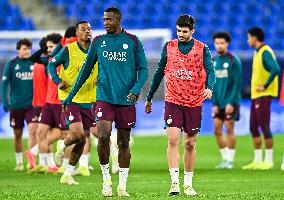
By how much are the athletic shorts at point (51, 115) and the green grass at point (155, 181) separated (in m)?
0.98

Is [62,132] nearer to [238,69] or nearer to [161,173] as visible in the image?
[161,173]

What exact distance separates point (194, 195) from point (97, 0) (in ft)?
64.4

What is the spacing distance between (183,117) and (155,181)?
287 cm

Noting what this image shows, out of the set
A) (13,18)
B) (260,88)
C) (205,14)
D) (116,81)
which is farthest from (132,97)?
(205,14)

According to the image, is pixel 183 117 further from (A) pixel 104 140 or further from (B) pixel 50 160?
(B) pixel 50 160

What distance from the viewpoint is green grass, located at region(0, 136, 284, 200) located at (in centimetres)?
1218

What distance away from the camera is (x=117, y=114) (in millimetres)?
12242

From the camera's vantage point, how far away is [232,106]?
1898 cm

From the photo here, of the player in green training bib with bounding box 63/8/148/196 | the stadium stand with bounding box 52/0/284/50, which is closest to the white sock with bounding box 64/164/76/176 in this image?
the player in green training bib with bounding box 63/8/148/196

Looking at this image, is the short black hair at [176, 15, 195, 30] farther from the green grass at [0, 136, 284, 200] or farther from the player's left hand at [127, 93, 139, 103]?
the green grass at [0, 136, 284, 200]

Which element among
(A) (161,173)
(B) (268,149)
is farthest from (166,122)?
(B) (268,149)

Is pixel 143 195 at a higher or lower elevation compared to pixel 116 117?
lower

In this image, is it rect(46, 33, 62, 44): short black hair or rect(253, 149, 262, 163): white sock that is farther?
rect(253, 149, 262, 163): white sock

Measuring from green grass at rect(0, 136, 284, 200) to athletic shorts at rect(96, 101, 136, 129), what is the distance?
0.88m
